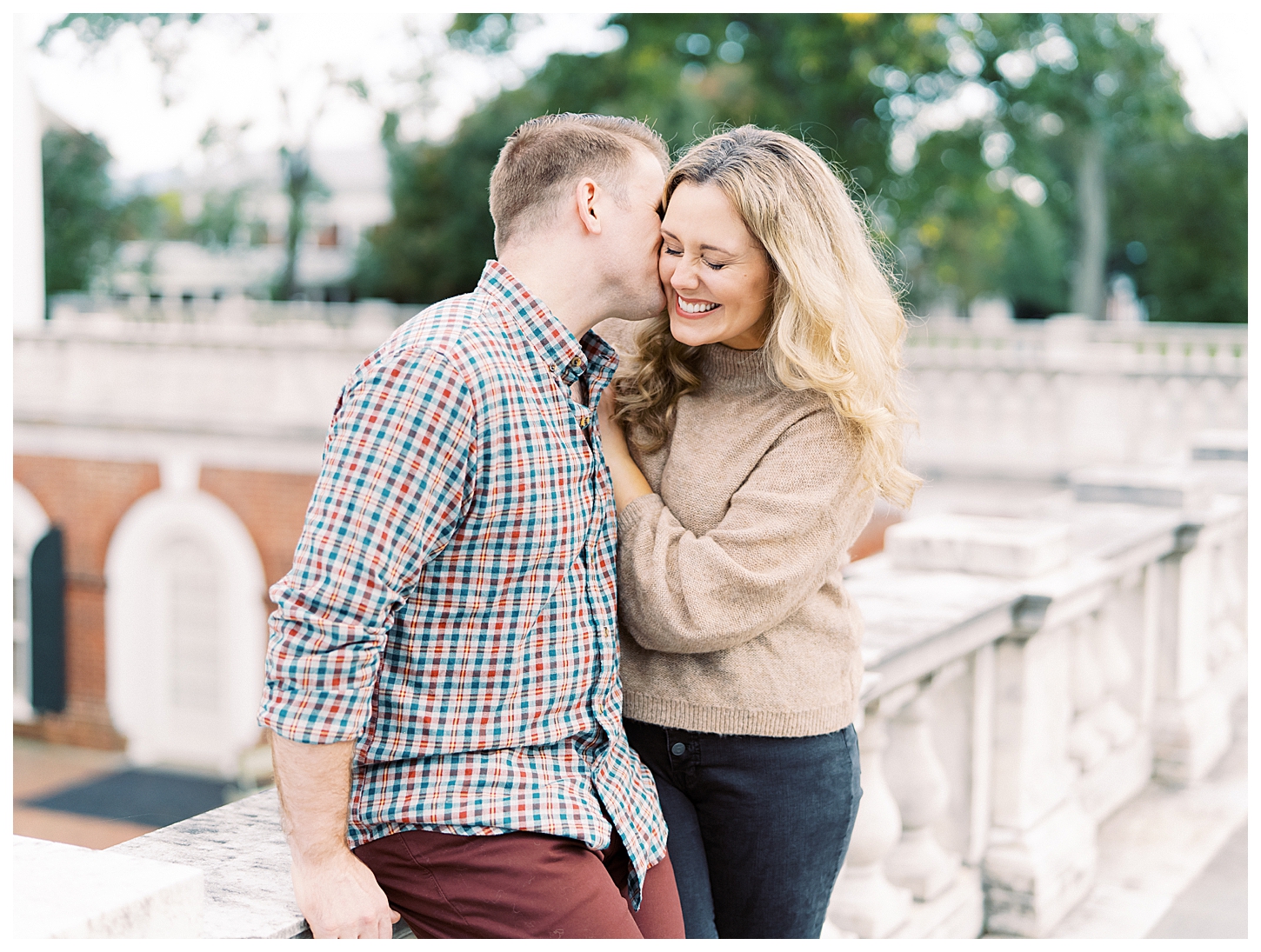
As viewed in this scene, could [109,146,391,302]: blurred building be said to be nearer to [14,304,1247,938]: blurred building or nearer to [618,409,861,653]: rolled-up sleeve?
[14,304,1247,938]: blurred building

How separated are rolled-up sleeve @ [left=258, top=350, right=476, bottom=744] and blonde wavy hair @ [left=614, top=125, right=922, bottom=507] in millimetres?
614

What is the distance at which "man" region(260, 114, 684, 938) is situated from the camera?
62.4 inches


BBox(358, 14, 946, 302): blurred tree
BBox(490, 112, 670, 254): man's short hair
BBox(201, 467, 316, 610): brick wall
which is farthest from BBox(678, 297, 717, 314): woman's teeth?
BBox(201, 467, 316, 610): brick wall

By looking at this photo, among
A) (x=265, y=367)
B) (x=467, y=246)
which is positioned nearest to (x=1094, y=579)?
(x=265, y=367)

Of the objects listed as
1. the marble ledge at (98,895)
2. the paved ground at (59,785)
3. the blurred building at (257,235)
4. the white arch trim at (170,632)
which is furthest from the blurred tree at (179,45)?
the marble ledge at (98,895)

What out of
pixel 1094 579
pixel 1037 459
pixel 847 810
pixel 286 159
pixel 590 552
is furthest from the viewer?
pixel 286 159

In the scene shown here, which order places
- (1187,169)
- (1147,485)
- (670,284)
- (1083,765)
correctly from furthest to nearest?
(1187,169) < (1147,485) < (1083,765) < (670,284)

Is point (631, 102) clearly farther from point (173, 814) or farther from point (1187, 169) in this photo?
point (1187, 169)

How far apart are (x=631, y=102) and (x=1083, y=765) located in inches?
559

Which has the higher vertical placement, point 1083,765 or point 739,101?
point 739,101

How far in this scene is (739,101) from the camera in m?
17.5

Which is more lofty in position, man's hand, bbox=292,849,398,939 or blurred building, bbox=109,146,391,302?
blurred building, bbox=109,146,391,302

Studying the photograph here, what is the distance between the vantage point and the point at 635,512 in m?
2.01

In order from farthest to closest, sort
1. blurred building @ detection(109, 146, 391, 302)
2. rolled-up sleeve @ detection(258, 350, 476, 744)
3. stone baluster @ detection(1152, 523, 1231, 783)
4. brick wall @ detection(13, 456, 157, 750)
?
blurred building @ detection(109, 146, 391, 302)
brick wall @ detection(13, 456, 157, 750)
stone baluster @ detection(1152, 523, 1231, 783)
rolled-up sleeve @ detection(258, 350, 476, 744)
